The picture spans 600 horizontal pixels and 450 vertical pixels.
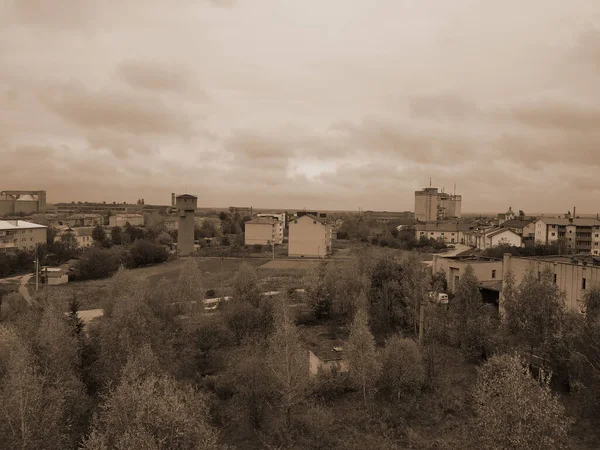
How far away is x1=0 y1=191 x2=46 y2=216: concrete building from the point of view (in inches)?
4919

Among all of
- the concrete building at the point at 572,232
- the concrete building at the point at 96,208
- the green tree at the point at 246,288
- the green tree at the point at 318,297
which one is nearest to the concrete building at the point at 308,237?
the concrete building at the point at 572,232

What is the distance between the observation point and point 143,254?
5512cm

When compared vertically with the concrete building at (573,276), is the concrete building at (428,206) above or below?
above

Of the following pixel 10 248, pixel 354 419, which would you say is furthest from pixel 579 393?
pixel 10 248

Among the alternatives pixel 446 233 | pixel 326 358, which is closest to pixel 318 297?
pixel 326 358

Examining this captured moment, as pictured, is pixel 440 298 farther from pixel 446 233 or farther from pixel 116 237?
pixel 116 237

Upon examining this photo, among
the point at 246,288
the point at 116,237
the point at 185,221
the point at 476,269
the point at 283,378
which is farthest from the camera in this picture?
the point at 116,237

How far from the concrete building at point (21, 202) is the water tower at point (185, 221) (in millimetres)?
87009

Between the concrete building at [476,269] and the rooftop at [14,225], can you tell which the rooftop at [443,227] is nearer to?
the concrete building at [476,269]

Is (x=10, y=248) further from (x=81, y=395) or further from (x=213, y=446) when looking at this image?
(x=213, y=446)

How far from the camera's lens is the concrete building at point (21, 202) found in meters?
125

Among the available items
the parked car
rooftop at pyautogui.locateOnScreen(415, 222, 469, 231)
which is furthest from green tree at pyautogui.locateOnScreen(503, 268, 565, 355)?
rooftop at pyautogui.locateOnScreen(415, 222, 469, 231)

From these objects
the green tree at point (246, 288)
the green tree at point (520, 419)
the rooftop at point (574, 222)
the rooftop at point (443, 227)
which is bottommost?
the green tree at point (246, 288)

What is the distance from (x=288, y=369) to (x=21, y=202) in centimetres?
14181
